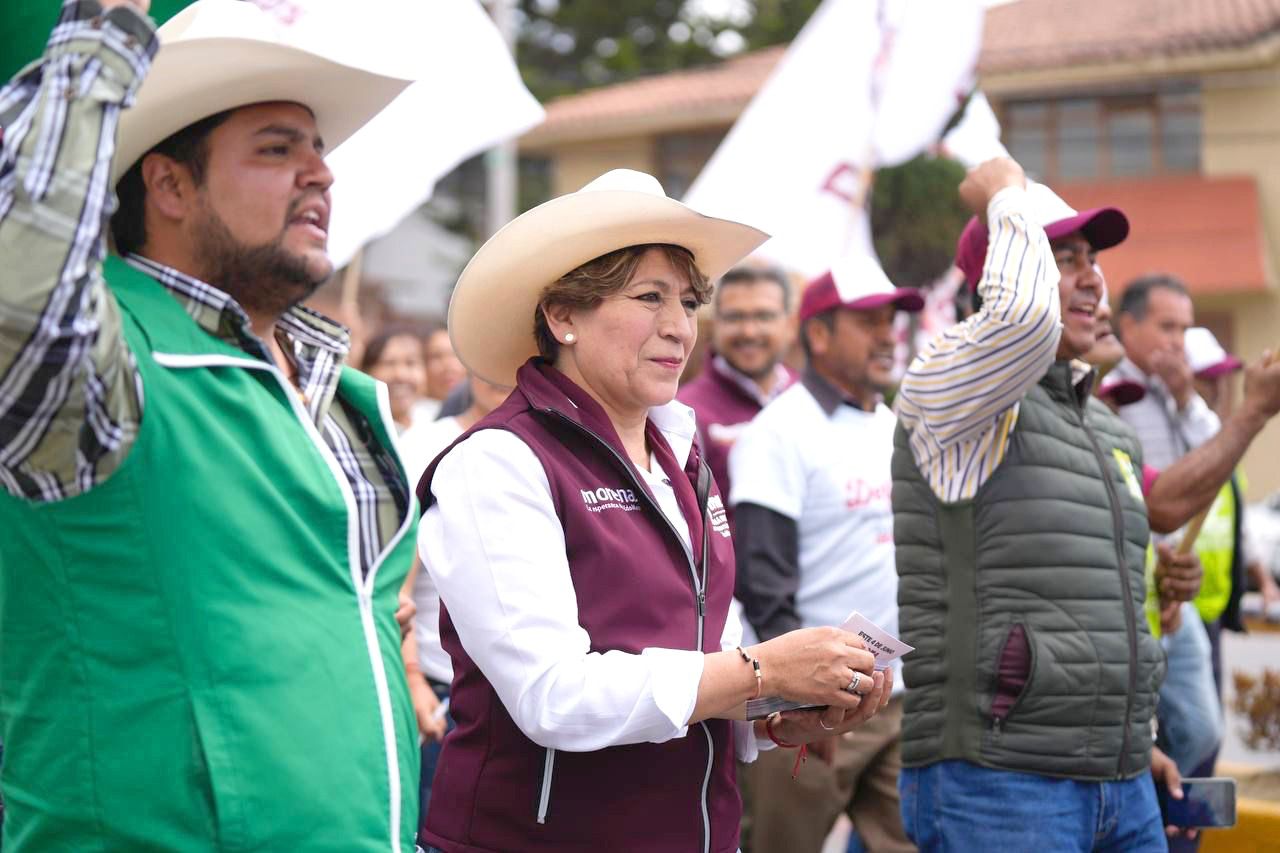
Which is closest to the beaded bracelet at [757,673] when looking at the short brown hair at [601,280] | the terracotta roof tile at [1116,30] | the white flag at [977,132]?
the short brown hair at [601,280]

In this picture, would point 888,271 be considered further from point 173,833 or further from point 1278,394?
point 173,833

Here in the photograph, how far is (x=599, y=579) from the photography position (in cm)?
287

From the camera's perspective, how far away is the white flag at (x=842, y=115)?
7.79 metres

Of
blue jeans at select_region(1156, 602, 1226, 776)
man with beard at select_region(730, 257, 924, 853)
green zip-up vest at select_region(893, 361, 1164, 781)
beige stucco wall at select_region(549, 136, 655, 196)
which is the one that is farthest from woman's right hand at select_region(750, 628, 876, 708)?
beige stucco wall at select_region(549, 136, 655, 196)

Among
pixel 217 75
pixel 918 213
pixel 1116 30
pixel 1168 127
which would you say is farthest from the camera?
pixel 1116 30

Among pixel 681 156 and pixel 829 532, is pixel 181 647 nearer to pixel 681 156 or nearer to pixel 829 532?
pixel 829 532

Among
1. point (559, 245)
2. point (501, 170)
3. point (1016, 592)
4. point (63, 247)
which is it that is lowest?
point (1016, 592)

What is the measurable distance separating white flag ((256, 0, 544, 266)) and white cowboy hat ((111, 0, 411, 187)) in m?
1.55

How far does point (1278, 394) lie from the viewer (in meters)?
4.09

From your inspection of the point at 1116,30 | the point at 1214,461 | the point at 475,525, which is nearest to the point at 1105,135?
the point at 1116,30

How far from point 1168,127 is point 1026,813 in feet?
76.2

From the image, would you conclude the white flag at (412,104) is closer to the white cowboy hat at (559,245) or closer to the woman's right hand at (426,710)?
the white cowboy hat at (559,245)

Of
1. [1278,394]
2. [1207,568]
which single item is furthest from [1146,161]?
[1278,394]

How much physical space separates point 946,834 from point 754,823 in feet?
5.79
